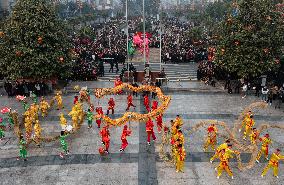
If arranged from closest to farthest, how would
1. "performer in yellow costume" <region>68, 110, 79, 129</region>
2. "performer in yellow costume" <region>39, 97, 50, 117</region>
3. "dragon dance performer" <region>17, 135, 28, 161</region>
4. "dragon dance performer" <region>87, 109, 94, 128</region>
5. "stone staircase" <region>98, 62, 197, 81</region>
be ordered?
"dragon dance performer" <region>17, 135, 28, 161</region> → "performer in yellow costume" <region>68, 110, 79, 129</region> → "dragon dance performer" <region>87, 109, 94, 128</region> → "performer in yellow costume" <region>39, 97, 50, 117</region> → "stone staircase" <region>98, 62, 197, 81</region>

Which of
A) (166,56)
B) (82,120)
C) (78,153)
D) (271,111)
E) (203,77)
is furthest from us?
(166,56)

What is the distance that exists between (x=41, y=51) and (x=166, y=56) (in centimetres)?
1477

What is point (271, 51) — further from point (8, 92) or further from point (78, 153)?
point (8, 92)

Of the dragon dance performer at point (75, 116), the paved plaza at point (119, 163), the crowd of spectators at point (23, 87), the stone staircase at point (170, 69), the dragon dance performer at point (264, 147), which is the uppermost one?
the stone staircase at point (170, 69)

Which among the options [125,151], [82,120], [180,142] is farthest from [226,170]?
[82,120]

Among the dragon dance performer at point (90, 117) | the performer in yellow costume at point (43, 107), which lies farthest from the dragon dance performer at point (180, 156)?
the performer in yellow costume at point (43, 107)

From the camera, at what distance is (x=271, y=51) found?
1069 inches

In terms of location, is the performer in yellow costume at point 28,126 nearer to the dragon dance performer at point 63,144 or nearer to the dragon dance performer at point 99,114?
the dragon dance performer at point 63,144

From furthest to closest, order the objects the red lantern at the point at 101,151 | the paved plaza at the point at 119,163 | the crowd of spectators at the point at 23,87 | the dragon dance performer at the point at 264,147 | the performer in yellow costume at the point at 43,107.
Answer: the crowd of spectators at the point at 23,87 < the performer in yellow costume at the point at 43,107 < the red lantern at the point at 101,151 < the dragon dance performer at the point at 264,147 < the paved plaza at the point at 119,163

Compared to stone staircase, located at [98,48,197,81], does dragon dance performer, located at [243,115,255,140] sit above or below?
below

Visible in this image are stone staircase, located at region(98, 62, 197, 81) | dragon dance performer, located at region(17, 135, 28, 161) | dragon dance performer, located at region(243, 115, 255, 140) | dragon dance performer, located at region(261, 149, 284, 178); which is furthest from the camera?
stone staircase, located at region(98, 62, 197, 81)

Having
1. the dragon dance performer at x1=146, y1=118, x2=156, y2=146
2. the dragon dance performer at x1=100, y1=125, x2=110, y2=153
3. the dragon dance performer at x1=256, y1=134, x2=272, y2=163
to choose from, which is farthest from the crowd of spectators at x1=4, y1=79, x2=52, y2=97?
the dragon dance performer at x1=256, y1=134, x2=272, y2=163

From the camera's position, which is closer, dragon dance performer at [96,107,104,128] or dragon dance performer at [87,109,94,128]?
dragon dance performer at [96,107,104,128]

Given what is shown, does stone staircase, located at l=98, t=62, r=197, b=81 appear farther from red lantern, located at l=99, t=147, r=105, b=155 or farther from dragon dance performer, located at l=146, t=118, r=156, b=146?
red lantern, located at l=99, t=147, r=105, b=155
